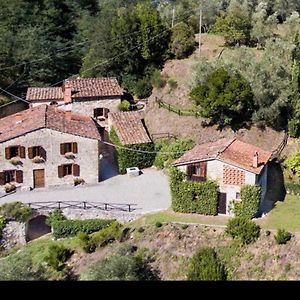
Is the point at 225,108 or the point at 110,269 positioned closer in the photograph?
the point at 110,269

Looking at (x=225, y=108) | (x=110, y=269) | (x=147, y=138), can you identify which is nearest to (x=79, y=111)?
(x=147, y=138)

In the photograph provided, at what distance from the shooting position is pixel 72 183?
23.4 m

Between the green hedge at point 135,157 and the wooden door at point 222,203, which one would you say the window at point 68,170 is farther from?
the wooden door at point 222,203

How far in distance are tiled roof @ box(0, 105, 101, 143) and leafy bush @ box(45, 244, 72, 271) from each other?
18.2 feet

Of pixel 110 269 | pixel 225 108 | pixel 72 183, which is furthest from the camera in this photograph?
pixel 225 108

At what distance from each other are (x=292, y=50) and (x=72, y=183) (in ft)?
39.2

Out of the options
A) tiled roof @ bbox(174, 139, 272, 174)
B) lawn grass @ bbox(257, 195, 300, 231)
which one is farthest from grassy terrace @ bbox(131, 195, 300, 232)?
tiled roof @ bbox(174, 139, 272, 174)

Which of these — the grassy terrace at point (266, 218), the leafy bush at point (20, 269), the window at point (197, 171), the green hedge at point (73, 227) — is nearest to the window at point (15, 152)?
the green hedge at point (73, 227)

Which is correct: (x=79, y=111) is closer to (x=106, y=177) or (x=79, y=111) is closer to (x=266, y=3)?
(x=106, y=177)

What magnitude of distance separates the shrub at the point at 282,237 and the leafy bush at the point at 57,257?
22.9ft

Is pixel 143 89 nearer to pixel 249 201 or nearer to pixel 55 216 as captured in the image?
pixel 55 216

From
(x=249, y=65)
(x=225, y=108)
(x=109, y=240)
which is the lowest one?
(x=109, y=240)

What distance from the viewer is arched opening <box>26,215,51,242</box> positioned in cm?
2156

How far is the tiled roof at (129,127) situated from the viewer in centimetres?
2503
